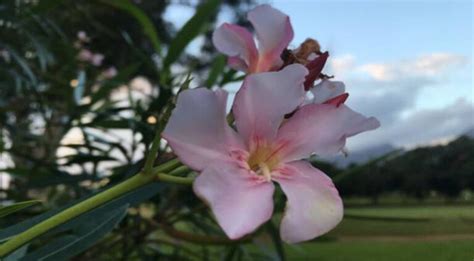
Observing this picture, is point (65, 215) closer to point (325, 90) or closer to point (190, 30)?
point (325, 90)

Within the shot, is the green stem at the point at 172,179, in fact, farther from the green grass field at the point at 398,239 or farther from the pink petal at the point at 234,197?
the green grass field at the point at 398,239

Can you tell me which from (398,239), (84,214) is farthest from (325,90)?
(398,239)

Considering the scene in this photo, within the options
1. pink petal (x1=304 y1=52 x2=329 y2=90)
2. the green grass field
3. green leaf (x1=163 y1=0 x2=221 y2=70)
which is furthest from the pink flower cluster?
the green grass field

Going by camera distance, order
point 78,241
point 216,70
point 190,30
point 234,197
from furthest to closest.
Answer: point 216,70 < point 190,30 < point 78,241 < point 234,197

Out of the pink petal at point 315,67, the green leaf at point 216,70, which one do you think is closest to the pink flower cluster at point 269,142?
the pink petal at point 315,67

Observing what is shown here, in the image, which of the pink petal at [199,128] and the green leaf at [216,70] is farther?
the green leaf at [216,70]

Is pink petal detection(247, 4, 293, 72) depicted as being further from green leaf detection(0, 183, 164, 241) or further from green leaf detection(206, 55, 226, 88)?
green leaf detection(206, 55, 226, 88)

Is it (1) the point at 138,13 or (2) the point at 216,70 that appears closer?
(1) the point at 138,13

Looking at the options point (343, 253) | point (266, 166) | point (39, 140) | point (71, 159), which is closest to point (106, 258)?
point (71, 159)
